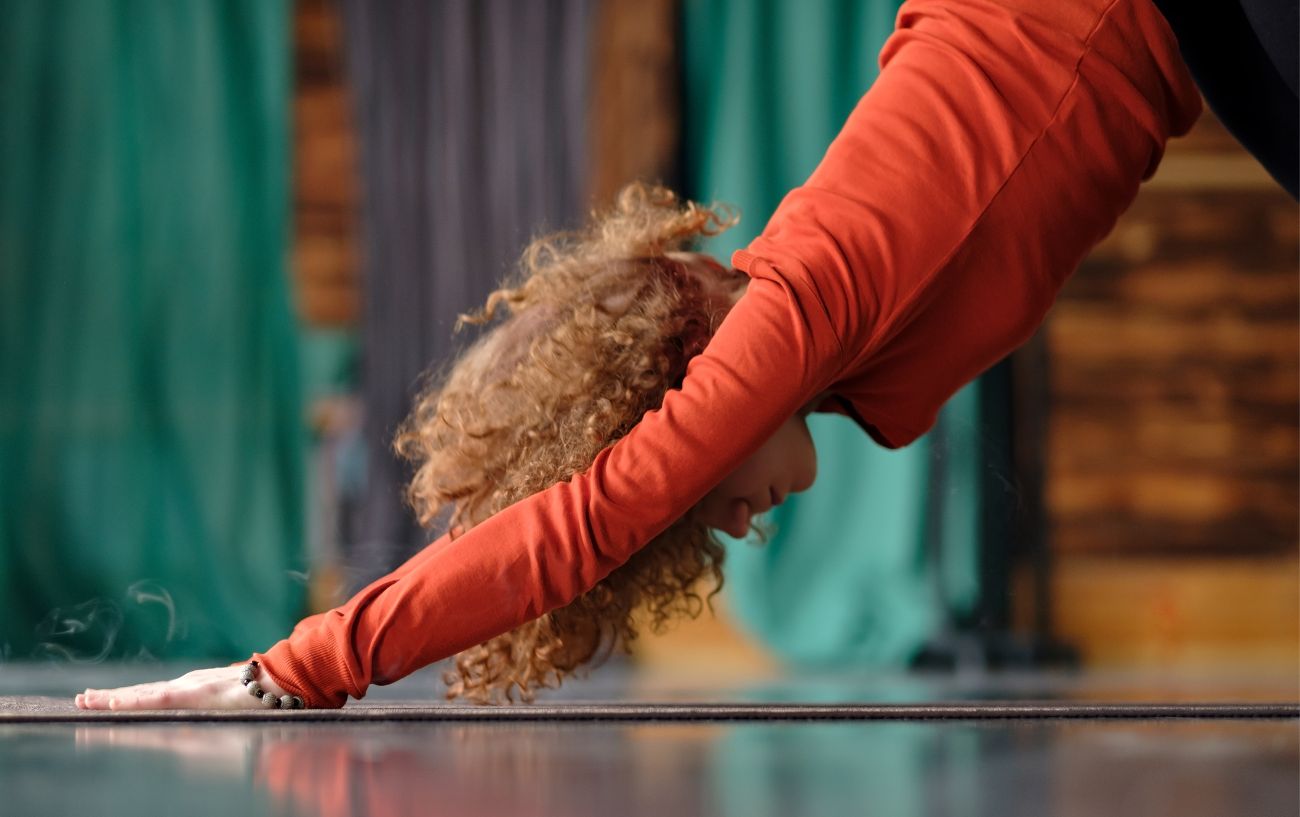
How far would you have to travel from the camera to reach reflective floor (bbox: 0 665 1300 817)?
60cm

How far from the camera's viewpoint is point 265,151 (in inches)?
110

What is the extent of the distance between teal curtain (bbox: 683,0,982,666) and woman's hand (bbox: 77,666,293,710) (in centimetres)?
172

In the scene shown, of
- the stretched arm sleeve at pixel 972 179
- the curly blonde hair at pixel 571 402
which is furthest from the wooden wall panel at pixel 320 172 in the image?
the stretched arm sleeve at pixel 972 179

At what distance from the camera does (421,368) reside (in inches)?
109

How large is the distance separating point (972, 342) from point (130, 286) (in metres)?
2.19

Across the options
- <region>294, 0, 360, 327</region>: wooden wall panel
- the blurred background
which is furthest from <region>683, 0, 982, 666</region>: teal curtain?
<region>294, 0, 360, 327</region>: wooden wall panel

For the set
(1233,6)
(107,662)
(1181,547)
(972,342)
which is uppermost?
(1233,6)

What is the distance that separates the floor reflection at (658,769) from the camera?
60cm

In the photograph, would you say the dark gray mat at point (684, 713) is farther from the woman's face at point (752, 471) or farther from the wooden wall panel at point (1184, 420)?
the wooden wall panel at point (1184, 420)

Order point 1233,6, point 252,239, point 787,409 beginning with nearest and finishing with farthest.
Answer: point 787,409 → point 1233,6 → point 252,239

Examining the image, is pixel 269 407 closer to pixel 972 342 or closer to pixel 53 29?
pixel 53 29

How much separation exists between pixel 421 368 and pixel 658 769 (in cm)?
212

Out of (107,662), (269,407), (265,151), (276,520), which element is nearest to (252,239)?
(265,151)

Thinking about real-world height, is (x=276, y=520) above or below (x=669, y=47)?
below
